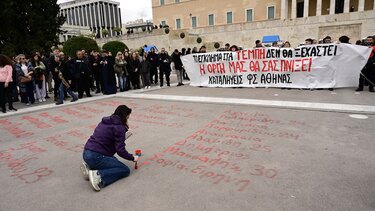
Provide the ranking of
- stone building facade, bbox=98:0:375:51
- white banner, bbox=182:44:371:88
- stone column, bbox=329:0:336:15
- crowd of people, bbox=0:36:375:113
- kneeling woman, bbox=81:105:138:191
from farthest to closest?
1. stone column, bbox=329:0:336:15
2. stone building facade, bbox=98:0:375:51
3. white banner, bbox=182:44:371:88
4. crowd of people, bbox=0:36:375:113
5. kneeling woman, bbox=81:105:138:191

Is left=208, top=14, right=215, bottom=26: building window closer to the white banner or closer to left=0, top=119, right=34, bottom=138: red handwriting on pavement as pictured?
the white banner

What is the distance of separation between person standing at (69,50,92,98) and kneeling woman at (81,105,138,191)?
848 cm

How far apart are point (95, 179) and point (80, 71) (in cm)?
891

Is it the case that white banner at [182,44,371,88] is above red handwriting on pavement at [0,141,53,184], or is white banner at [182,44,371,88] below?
above

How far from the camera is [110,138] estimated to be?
389 centimetres

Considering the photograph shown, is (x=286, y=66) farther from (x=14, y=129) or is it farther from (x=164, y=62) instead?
(x=14, y=129)

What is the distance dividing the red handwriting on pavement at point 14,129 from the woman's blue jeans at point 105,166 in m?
3.90

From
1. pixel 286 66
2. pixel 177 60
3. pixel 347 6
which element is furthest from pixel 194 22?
pixel 286 66

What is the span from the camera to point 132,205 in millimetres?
3312

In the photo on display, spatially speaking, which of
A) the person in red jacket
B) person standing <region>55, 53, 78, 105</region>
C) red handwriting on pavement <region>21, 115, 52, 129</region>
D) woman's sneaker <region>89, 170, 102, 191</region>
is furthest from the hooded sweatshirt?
the person in red jacket

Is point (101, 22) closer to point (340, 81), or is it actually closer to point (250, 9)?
point (250, 9)

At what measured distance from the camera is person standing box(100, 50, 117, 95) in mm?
12633

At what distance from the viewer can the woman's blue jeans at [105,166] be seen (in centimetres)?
383

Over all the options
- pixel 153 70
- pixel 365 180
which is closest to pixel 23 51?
pixel 153 70
